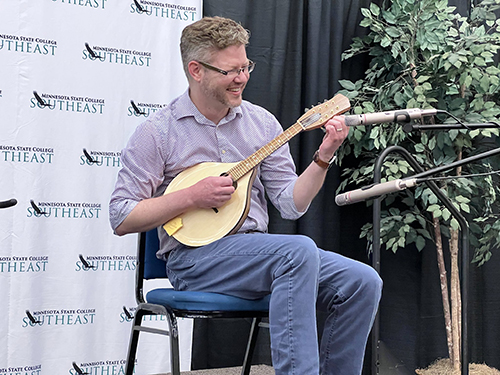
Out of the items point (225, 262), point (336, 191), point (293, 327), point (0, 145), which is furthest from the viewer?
point (336, 191)

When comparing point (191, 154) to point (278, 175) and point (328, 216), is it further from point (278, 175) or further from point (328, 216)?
point (328, 216)

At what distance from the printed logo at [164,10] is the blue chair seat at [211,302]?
1.53 meters

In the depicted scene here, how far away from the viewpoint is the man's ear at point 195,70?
6.53ft

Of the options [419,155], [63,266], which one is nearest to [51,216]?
[63,266]

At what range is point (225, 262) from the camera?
68.3 inches

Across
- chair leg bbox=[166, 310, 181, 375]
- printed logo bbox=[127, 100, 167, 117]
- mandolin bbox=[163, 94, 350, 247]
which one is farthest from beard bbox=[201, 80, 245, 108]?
printed logo bbox=[127, 100, 167, 117]

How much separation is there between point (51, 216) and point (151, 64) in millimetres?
819

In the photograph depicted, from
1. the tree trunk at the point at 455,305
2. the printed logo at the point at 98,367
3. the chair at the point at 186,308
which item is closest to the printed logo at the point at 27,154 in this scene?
the printed logo at the point at 98,367

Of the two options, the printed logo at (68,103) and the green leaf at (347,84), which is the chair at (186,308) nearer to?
the printed logo at (68,103)

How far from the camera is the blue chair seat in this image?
1704mm

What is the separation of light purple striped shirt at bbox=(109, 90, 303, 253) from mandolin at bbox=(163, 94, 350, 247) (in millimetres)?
78

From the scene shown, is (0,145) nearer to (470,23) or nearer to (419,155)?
(419,155)

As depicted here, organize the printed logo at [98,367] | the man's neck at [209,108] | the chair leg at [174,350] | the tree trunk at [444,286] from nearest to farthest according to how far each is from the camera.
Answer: the chair leg at [174,350], the man's neck at [209,108], the printed logo at [98,367], the tree trunk at [444,286]

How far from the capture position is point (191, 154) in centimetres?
197
